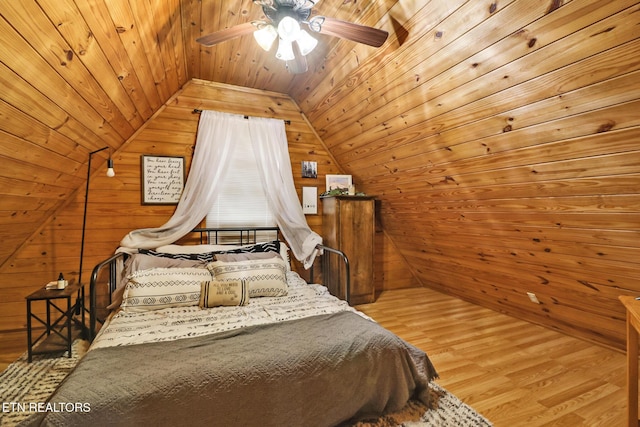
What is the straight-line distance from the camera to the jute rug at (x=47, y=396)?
1.67 m

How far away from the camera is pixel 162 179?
3195mm

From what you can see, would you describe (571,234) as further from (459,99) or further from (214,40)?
(214,40)

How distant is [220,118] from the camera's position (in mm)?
3350

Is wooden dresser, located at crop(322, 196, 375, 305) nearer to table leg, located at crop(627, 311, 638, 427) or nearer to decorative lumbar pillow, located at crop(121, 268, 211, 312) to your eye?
decorative lumbar pillow, located at crop(121, 268, 211, 312)

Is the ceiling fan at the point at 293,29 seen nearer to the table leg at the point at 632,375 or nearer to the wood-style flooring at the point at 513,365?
the table leg at the point at 632,375

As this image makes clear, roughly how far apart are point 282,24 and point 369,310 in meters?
3.00

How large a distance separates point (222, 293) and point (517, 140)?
231 cm

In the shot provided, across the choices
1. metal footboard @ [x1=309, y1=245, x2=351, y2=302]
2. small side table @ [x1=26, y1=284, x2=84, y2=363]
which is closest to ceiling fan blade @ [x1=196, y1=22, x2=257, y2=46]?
small side table @ [x1=26, y1=284, x2=84, y2=363]

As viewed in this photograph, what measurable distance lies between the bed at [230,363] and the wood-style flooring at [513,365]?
1.77 feet

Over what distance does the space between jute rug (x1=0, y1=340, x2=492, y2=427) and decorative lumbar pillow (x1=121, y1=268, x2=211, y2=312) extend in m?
0.69

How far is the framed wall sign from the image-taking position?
3137 mm

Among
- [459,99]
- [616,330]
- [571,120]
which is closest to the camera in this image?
[571,120]

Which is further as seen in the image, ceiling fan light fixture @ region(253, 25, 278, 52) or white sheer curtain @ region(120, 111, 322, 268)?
white sheer curtain @ region(120, 111, 322, 268)

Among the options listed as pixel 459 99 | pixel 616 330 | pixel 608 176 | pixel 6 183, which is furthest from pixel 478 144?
pixel 6 183
